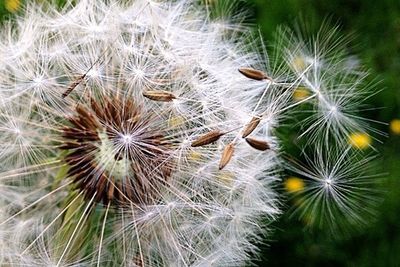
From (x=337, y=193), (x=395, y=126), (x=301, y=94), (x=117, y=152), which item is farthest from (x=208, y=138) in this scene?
(x=395, y=126)

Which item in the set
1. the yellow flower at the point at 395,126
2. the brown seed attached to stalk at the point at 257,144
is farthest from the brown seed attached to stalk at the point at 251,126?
the yellow flower at the point at 395,126

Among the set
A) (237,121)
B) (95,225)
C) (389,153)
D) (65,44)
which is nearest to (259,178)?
(237,121)

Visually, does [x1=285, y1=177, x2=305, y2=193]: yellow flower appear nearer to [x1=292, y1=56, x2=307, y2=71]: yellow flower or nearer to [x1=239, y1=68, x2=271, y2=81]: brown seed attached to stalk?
[x1=292, y1=56, x2=307, y2=71]: yellow flower

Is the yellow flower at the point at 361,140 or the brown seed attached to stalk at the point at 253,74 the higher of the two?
the yellow flower at the point at 361,140

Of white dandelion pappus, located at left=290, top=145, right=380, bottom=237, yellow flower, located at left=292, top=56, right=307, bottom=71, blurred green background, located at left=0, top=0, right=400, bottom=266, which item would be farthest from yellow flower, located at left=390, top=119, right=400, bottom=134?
yellow flower, located at left=292, top=56, right=307, bottom=71

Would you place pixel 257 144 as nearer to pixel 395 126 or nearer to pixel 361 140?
pixel 361 140

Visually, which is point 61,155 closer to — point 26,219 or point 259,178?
point 26,219

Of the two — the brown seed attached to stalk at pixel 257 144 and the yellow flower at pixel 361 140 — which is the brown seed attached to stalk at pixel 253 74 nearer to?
the brown seed attached to stalk at pixel 257 144

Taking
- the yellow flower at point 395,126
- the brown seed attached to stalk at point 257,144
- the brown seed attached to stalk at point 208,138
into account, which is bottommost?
the brown seed attached to stalk at point 208,138
